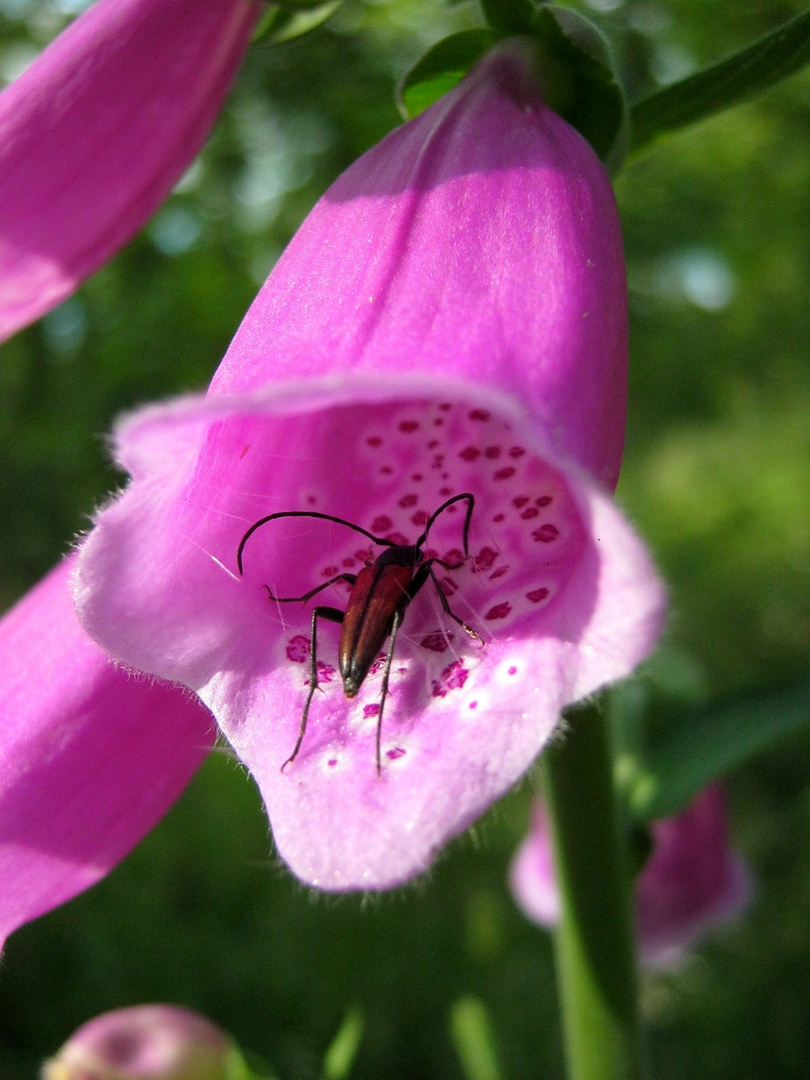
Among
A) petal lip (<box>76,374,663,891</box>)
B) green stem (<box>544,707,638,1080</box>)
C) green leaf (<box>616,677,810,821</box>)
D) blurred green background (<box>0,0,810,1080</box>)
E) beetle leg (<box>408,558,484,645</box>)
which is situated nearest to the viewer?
petal lip (<box>76,374,663,891</box>)

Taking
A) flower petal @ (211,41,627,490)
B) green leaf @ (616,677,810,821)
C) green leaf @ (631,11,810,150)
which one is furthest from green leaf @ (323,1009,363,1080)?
green leaf @ (631,11,810,150)

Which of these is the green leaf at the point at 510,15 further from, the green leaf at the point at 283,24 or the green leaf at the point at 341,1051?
the green leaf at the point at 341,1051

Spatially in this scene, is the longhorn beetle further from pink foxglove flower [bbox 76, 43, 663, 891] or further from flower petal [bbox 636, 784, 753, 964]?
flower petal [bbox 636, 784, 753, 964]

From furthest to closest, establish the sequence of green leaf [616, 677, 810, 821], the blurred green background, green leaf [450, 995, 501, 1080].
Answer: the blurred green background < green leaf [450, 995, 501, 1080] < green leaf [616, 677, 810, 821]

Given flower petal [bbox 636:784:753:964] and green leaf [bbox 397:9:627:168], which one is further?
flower petal [bbox 636:784:753:964]

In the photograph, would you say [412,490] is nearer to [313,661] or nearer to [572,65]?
[313,661]

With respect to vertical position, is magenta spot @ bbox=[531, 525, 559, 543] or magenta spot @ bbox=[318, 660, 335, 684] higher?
magenta spot @ bbox=[318, 660, 335, 684]
